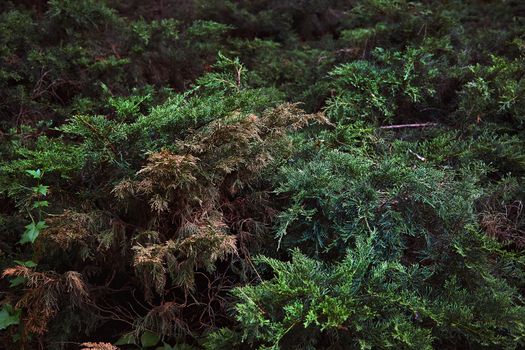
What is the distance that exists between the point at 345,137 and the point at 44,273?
162 cm

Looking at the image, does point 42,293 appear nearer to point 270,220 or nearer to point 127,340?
point 127,340

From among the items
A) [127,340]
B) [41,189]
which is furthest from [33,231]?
[127,340]

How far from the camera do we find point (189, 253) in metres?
1.72

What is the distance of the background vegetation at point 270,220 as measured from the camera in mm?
1664

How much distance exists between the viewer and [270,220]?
6.73 feet

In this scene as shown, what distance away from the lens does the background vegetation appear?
5.46 ft

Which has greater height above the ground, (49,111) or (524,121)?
(524,121)

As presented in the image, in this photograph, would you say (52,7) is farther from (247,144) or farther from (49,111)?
(247,144)

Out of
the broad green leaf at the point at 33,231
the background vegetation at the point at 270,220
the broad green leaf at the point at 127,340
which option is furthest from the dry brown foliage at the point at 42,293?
the broad green leaf at the point at 127,340

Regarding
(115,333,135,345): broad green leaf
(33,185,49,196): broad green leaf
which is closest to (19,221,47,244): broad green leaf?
(33,185,49,196): broad green leaf

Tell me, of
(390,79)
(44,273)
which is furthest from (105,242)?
(390,79)

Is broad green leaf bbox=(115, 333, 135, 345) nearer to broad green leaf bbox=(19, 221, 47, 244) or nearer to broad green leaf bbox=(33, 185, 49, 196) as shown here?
broad green leaf bbox=(19, 221, 47, 244)

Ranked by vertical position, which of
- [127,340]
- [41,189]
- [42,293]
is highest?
[41,189]

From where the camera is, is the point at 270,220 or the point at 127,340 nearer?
the point at 127,340
